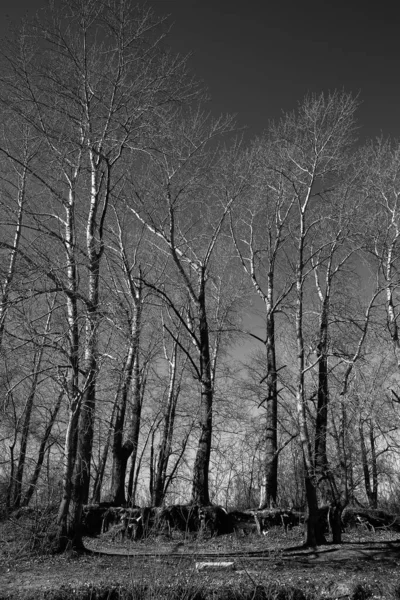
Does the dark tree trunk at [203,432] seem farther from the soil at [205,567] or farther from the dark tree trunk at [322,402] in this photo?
the dark tree trunk at [322,402]

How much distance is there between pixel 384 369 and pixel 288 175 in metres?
6.90

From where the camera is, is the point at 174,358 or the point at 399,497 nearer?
the point at 174,358

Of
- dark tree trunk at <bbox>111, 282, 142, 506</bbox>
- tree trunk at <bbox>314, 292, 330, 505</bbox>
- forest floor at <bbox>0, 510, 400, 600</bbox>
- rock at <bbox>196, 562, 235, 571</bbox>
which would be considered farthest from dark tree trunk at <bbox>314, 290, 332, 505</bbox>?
dark tree trunk at <bbox>111, 282, 142, 506</bbox>

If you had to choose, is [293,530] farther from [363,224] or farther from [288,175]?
[288,175]

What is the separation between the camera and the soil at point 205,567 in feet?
20.0

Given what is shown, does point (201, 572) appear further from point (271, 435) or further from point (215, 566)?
point (271, 435)

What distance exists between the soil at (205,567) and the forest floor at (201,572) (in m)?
0.01

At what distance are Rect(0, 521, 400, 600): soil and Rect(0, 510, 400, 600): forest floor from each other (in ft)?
0.04

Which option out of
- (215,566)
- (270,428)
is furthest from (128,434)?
(215,566)

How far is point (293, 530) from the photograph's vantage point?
34.6ft

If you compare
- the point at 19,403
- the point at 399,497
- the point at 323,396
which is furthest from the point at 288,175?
the point at 399,497

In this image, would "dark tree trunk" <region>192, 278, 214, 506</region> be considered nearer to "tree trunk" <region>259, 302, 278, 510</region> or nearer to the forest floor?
"tree trunk" <region>259, 302, 278, 510</region>

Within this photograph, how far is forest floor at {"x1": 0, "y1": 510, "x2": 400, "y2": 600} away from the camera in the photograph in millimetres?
5910

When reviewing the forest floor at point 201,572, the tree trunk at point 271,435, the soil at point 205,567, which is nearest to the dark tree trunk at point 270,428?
the tree trunk at point 271,435
